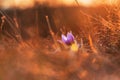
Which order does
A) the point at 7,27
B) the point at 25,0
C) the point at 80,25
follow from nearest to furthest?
the point at 80,25, the point at 7,27, the point at 25,0

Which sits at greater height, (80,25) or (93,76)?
(80,25)

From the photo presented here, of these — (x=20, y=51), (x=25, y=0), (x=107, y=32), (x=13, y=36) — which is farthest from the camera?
(x=25, y=0)

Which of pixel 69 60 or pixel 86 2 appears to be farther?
pixel 86 2

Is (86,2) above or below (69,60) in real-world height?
above

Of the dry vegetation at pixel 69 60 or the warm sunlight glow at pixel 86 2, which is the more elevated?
the warm sunlight glow at pixel 86 2

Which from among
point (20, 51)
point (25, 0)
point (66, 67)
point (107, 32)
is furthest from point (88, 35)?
point (25, 0)

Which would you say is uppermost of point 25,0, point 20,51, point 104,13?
point 25,0

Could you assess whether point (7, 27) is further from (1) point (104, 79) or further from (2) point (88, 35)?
(1) point (104, 79)

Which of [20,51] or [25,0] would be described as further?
[25,0]

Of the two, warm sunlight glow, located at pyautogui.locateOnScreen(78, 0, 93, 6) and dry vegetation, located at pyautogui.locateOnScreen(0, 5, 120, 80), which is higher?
warm sunlight glow, located at pyautogui.locateOnScreen(78, 0, 93, 6)

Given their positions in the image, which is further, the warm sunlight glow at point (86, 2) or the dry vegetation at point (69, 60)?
the warm sunlight glow at point (86, 2)

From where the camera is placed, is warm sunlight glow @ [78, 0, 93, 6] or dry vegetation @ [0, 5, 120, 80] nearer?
dry vegetation @ [0, 5, 120, 80]
